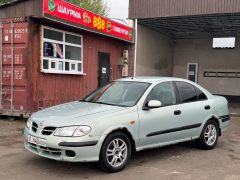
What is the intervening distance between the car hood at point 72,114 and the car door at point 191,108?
4.85ft

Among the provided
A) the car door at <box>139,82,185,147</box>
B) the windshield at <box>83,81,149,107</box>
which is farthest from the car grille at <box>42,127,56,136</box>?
the car door at <box>139,82,185,147</box>

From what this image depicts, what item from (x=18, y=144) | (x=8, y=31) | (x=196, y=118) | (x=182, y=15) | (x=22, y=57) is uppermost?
(x=182, y=15)

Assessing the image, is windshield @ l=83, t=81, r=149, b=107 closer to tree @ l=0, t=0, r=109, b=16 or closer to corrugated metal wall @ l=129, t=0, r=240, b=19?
corrugated metal wall @ l=129, t=0, r=240, b=19

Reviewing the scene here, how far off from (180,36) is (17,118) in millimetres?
14714

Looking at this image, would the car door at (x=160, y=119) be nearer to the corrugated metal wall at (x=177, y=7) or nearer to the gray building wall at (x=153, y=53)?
the corrugated metal wall at (x=177, y=7)

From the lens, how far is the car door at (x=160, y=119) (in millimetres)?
5908

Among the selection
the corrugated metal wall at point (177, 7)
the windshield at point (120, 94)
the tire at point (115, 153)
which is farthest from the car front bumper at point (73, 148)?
the corrugated metal wall at point (177, 7)

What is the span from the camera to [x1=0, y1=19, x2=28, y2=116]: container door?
10391mm

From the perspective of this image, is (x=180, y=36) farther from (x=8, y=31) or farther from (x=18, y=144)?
(x=18, y=144)

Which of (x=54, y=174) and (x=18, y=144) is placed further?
(x=18, y=144)

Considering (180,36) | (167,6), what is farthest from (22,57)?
(180,36)

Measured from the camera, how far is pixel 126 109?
5754mm

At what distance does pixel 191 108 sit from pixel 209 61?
1646cm

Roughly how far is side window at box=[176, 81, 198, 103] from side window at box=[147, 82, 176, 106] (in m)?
0.22
